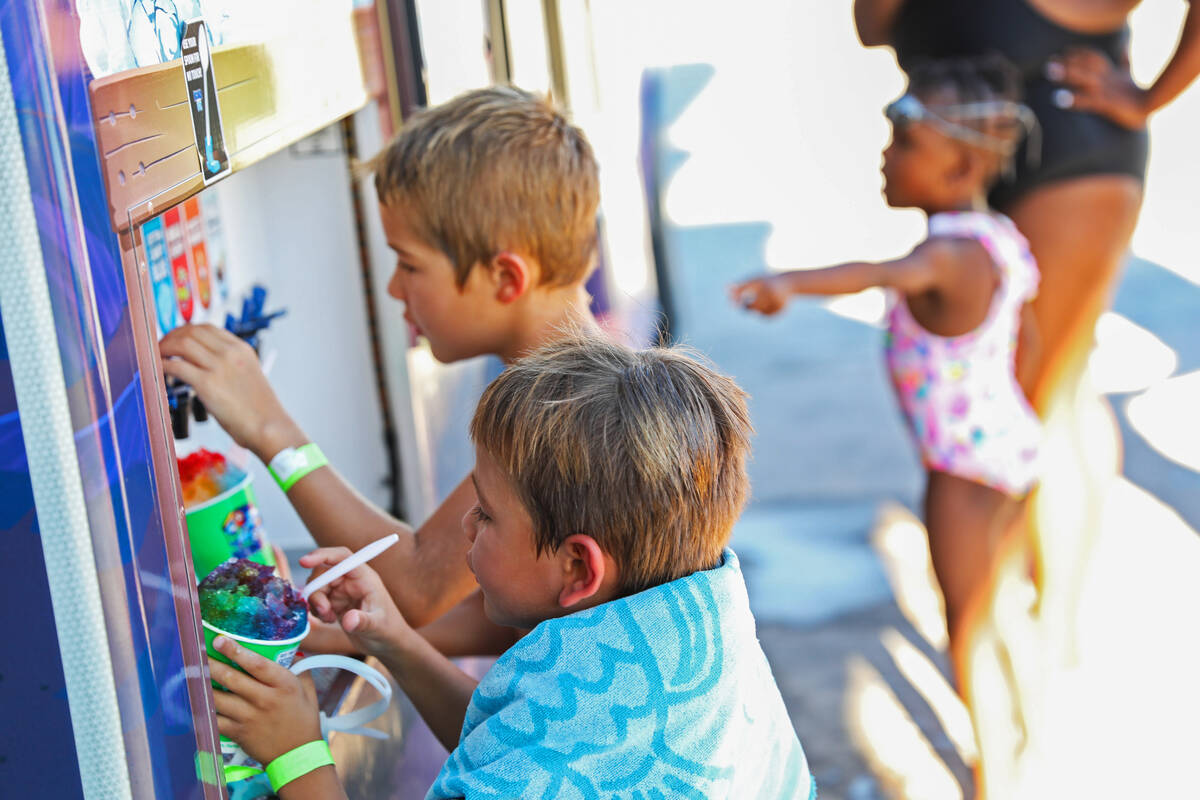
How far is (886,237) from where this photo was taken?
175 inches

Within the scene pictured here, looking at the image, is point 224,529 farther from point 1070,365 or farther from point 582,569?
point 1070,365

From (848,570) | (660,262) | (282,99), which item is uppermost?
(282,99)

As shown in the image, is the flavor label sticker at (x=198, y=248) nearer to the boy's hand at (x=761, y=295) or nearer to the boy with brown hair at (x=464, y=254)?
the boy with brown hair at (x=464, y=254)

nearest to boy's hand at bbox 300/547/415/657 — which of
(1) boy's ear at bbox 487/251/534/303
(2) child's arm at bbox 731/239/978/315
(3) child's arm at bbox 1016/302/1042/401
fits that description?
(1) boy's ear at bbox 487/251/534/303

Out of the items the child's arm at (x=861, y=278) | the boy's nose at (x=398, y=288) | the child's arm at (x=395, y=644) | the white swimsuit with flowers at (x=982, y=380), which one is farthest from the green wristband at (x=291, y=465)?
the white swimsuit with flowers at (x=982, y=380)

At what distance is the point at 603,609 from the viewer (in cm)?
89

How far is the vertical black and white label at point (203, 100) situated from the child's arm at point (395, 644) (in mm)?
396

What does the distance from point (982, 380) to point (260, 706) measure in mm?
2424

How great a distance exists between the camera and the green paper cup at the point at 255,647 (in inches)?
37.8

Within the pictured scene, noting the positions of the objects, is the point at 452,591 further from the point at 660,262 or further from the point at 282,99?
the point at 660,262

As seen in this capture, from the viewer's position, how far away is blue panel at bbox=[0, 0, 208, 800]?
0.62 m

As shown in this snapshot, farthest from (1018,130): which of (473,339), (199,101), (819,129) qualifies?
(199,101)

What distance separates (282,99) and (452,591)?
62 centimetres

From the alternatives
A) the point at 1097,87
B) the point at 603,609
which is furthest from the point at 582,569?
the point at 1097,87
